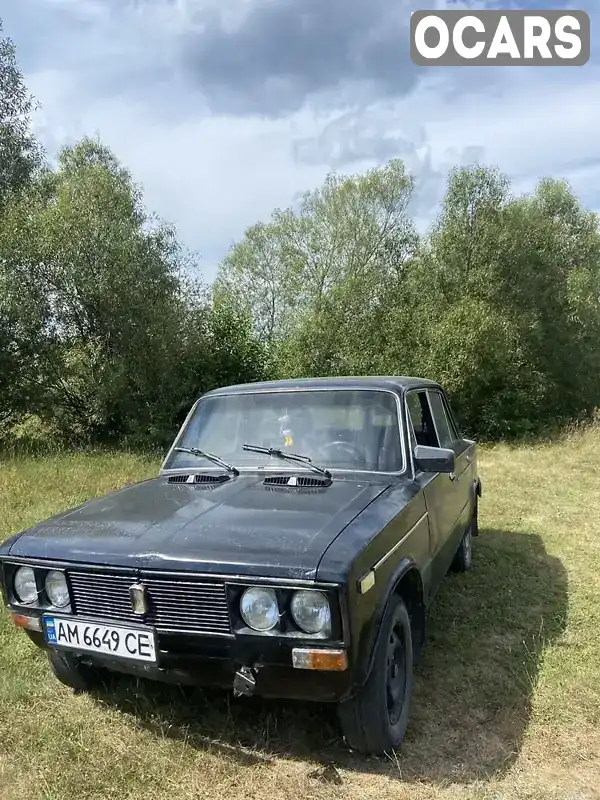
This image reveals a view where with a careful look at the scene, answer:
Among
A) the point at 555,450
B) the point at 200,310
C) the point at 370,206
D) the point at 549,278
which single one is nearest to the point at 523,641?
the point at 555,450

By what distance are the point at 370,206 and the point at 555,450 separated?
13276 millimetres

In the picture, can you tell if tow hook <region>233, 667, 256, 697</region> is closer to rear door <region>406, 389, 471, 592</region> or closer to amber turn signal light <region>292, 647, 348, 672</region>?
amber turn signal light <region>292, 647, 348, 672</region>

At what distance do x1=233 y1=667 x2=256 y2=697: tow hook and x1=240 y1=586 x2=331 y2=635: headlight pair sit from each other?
19cm

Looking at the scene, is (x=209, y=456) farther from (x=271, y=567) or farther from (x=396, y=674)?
(x=396, y=674)

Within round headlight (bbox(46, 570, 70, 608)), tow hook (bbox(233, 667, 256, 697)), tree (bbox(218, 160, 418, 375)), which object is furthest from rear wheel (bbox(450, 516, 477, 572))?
tree (bbox(218, 160, 418, 375))

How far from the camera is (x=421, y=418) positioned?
427 cm

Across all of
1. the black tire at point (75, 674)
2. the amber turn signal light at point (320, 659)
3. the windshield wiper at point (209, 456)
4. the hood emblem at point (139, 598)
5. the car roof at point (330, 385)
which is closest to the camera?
the amber turn signal light at point (320, 659)

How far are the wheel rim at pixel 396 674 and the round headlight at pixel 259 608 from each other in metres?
0.72

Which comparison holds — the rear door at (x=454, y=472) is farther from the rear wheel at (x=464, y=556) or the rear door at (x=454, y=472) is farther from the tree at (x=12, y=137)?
the tree at (x=12, y=137)

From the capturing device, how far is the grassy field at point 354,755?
8.64 ft

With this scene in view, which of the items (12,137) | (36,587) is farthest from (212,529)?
(12,137)

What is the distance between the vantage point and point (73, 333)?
14.5 metres

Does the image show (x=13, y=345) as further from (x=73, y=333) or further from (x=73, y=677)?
(x=73, y=677)

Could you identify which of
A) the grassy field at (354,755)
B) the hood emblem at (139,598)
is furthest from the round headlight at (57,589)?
the grassy field at (354,755)
